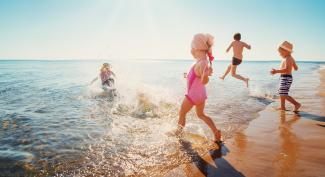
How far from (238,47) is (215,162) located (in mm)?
7170

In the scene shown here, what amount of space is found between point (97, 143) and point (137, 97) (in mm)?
4192

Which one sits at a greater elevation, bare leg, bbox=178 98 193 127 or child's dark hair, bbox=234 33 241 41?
child's dark hair, bbox=234 33 241 41

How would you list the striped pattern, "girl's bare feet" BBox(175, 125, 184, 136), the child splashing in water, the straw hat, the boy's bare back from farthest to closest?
the boy's bare back < the striped pattern < the straw hat < "girl's bare feet" BBox(175, 125, 184, 136) < the child splashing in water

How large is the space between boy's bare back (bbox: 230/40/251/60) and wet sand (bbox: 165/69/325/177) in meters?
4.62

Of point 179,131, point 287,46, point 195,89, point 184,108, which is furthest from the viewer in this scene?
point 287,46

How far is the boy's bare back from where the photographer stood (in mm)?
10000

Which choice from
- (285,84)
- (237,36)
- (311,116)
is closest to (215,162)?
(311,116)

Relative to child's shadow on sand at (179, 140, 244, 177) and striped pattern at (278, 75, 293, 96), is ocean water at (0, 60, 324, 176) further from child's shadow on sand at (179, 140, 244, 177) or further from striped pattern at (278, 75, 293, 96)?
striped pattern at (278, 75, 293, 96)

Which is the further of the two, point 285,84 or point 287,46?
point 285,84

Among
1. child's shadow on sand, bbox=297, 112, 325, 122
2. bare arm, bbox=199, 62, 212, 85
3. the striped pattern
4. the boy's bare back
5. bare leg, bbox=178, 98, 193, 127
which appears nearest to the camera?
bare arm, bbox=199, 62, 212, 85

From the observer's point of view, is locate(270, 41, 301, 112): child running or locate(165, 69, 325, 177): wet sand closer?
locate(165, 69, 325, 177): wet sand

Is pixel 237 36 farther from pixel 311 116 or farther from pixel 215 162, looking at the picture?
pixel 215 162

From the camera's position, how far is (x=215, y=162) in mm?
3898

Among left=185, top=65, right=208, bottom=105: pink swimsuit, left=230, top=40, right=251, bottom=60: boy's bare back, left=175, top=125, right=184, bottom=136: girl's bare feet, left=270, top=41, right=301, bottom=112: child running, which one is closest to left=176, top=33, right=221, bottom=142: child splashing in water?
left=185, top=65, right=208, bottom=105: pink swimsuit
